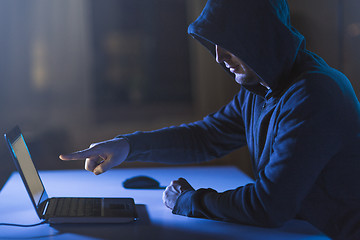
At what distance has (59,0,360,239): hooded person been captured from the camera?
1.06 metres

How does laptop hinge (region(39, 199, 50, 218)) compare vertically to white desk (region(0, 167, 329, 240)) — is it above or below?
above

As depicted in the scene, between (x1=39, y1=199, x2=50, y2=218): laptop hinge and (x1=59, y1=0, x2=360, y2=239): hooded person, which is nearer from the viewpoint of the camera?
(x1=59, y1=0, x2=360, y2=239): hooded person

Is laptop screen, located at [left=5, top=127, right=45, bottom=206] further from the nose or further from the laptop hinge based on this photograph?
the nose

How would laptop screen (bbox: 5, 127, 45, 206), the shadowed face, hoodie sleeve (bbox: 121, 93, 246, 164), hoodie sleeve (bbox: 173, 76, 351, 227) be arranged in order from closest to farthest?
1. hoodie sleeve (bbox: 173, 76, 351, 227)
2. laptop screen (bbox: 5, 127, 45, 206)
3. the shadowed face
4. hoodie sleeve (bbox: 121, 93, 246, 164)

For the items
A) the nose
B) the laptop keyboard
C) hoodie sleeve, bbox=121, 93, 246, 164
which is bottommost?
the laptop keyboard

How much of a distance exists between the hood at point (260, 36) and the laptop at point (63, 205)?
533 mm

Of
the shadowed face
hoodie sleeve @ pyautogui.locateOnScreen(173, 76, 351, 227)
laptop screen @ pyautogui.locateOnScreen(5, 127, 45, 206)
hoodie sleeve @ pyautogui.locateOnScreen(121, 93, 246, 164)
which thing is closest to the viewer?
hoodie sleeve @ pyautogui.locateOnScreen(173, 76, 351, 227)

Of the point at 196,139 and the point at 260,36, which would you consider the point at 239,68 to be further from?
the point at 196,139

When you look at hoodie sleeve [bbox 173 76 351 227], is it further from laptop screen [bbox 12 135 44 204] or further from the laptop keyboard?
laptop screen [bbox 12 135 44 204]

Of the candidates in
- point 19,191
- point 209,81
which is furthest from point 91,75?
point 19,191

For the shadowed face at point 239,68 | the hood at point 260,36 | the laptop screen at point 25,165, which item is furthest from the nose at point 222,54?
the laptop screen at point 25,165

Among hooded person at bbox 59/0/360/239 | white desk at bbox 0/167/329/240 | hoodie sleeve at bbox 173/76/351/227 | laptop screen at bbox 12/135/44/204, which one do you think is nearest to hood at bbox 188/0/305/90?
hooded person at bbox 59/0/360/239

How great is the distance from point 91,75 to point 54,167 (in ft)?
1.91

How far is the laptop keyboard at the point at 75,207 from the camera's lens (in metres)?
1.21
